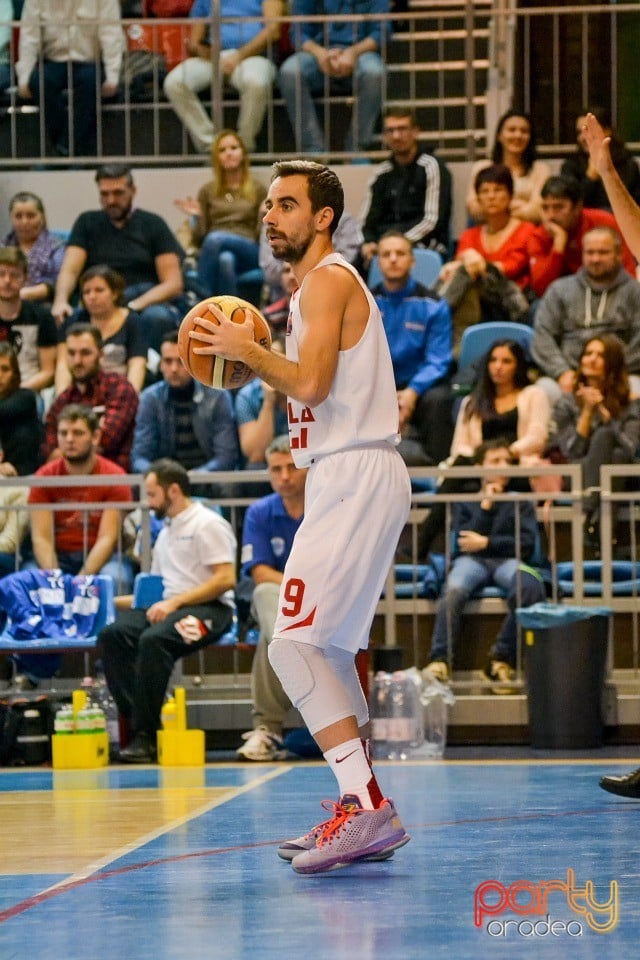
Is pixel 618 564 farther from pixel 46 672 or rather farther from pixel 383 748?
pixel 46 672

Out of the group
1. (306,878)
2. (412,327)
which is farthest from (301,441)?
(412,327)

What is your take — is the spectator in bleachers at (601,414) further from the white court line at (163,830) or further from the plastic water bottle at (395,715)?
the white court line at (163,830)

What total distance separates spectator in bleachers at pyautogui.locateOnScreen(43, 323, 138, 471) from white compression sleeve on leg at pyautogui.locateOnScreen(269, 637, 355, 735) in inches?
273

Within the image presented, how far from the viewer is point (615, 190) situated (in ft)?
22.4

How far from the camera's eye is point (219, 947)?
4004 mm

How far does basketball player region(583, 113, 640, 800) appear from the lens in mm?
6734

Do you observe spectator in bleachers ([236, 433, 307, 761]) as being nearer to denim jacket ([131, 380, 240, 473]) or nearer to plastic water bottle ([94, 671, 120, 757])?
plastic water bottle ([94, 671, 120, 757])

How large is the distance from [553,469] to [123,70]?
7.66 m

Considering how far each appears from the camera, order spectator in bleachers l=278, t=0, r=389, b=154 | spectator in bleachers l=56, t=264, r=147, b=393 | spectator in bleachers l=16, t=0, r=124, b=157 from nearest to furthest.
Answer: spectator in bleachers l=56, t=264, r=147, b=393
spectator in bleachers l=278, t=0, r=389, b=154
spectator in bleachers l=16, t=0, r=124, b=157

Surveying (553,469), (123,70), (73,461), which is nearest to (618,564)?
(553,469)

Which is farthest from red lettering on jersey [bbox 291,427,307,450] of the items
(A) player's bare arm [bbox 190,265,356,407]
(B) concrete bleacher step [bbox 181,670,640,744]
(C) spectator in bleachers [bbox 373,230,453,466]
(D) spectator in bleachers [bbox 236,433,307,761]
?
(C) spectator in bleachers [bbox 373,230,453,466]

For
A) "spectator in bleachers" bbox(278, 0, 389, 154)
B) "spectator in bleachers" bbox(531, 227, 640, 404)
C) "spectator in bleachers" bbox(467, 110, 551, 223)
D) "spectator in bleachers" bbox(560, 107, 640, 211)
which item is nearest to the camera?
"spectator in bleachers" bbox(531, 227, 640, 404)

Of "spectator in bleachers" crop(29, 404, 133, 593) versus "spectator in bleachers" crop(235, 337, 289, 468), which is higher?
"spectator in bleachers" crop(235, 337, 289, 468)

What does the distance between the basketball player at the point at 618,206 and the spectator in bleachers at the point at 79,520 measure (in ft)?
15.3
